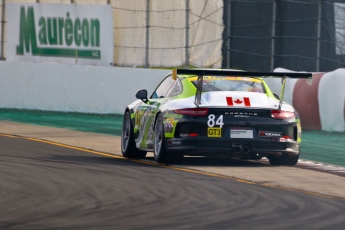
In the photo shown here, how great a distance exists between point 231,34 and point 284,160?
10.0 m

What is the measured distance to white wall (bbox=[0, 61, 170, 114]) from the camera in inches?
919

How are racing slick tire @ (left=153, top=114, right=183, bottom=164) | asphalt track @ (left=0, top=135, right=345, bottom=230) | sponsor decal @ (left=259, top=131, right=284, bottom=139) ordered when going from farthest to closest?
racing slick tire @ (left=153, top=114, right=183, bottom=164) → sponsor decal @ (left=259, top=131, right=284, bottom=139) → asphalt track @ (left=0, top=135, right=345, bottom=230)

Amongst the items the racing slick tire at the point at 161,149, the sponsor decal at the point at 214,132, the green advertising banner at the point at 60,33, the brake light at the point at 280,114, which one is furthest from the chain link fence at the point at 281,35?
the sponsor decal at the point at 214,132

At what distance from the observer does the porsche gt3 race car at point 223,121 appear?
12922 millimetres

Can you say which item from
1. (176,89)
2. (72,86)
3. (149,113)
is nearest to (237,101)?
(176,89)

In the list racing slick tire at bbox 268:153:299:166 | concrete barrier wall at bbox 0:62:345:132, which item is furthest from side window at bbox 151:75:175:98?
concrete barrier wall at bbox 0:62:345:132

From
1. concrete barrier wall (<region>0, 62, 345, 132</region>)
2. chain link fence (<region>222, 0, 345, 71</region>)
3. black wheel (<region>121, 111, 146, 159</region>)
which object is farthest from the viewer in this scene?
concrete barrier wall (<region>0, 62, 345, 132</region>)

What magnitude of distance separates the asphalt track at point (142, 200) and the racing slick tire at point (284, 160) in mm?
627

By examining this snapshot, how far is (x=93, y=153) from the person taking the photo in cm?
1504

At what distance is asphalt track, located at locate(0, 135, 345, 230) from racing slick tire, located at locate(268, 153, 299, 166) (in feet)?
2.06

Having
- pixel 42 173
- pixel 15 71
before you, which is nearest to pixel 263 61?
pixel 15 71

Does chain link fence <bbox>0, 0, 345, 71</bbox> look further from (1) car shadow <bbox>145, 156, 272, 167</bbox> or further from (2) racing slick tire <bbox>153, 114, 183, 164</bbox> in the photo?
(2) racing slick tire <bbox>153, 114, 183, 164</bbox>

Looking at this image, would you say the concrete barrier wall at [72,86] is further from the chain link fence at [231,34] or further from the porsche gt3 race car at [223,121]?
the porsche gt3 race car at [223,121]

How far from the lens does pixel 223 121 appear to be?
1289cm
